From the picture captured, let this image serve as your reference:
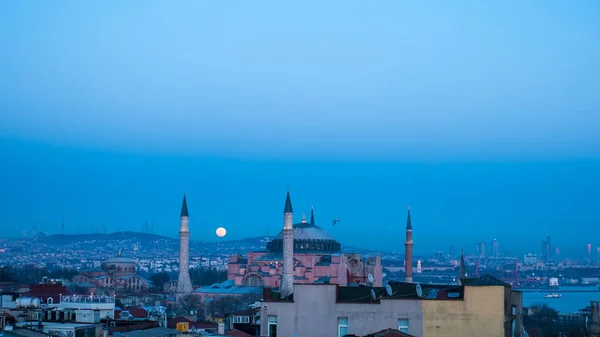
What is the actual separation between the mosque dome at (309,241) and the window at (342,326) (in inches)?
2632

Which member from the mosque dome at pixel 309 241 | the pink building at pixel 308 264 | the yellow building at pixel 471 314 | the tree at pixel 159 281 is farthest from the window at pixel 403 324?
the tree at pixel 159 281

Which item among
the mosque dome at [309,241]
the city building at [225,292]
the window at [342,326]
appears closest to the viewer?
the window at [342,326]

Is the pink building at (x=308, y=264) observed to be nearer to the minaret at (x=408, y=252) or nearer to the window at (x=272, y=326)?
the minaret at (x=408, y=252)

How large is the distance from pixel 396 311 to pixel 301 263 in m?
64.0

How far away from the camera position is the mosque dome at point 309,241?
289 feet

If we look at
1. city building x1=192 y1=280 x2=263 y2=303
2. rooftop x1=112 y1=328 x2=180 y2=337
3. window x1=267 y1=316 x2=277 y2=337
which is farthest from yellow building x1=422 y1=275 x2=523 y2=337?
city building x1=192 y1=280 x2=263 y2=303

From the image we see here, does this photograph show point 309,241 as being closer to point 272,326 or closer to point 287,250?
point 287,250

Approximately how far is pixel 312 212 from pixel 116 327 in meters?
74.6

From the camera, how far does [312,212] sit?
330 feet

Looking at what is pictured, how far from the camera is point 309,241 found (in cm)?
8844

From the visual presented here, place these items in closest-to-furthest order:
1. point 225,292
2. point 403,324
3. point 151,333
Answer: point 403,324 → point 151,333 → point 225,292

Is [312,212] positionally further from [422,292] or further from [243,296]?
[422,292]

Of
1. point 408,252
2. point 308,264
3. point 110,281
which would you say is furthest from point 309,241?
point 110,281

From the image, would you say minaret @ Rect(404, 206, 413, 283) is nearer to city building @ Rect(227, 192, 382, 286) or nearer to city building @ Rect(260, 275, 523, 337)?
city building @ Rect(227, 192, 382, 286)
